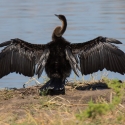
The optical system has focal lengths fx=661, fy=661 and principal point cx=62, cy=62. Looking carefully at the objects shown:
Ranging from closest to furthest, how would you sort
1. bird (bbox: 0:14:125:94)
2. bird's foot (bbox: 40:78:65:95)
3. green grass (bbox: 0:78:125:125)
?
green grass (bbox: 0:78:125:125), bird's foot (bbox: 40:78:65:95), bird (bbox: 0:14:125:94)

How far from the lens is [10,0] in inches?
1086

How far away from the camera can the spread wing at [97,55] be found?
934cm

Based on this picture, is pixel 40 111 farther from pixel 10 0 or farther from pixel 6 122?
pixel 10 0

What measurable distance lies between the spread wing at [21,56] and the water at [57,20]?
2.23 m

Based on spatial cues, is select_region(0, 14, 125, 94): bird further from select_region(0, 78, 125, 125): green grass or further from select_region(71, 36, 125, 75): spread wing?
select_region(0, 78, 125, 125): green grass

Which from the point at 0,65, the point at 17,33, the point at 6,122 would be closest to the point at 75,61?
the point at 0,65

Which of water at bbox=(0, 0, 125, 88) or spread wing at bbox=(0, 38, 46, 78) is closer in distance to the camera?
spread wing at bbox=(0, 38, 46, 78)

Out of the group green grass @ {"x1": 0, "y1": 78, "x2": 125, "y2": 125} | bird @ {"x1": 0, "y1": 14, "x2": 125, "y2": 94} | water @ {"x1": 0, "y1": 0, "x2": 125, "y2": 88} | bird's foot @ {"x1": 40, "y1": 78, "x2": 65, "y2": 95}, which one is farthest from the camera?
water @ {"x1": 0, "y1": 0, "x2": 125, "y2": 88}

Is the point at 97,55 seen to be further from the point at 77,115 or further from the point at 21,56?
the point at 77,115

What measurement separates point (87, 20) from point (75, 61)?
1006 cm

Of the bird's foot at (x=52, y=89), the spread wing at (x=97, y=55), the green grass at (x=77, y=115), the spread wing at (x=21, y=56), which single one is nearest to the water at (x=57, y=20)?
the spread wing at (x=21, y=56)

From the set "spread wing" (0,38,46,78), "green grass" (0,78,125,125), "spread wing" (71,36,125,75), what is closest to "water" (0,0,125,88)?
"spread wing" (0,38,46,78)

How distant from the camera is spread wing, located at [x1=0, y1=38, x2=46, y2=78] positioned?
30.7 ft

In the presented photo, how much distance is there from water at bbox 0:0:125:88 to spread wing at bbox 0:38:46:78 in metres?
2.23
